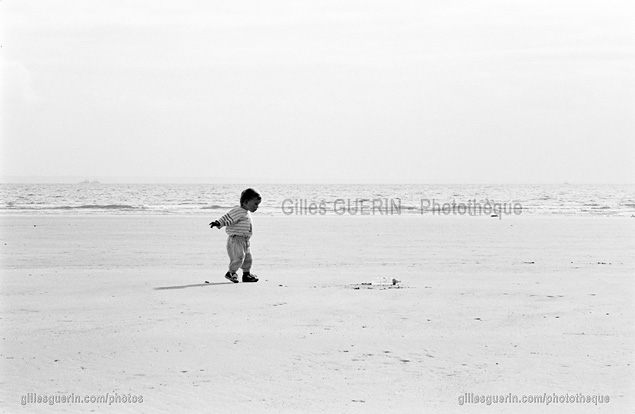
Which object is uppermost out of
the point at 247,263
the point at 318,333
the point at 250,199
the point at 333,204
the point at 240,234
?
the point at 250,199

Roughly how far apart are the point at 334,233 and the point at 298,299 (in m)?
11.0

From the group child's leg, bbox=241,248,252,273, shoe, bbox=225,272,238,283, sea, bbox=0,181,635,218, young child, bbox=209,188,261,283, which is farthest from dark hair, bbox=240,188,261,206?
sea, bbox=0,181,635,218

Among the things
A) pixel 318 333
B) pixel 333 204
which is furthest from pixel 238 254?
pixel 333 204

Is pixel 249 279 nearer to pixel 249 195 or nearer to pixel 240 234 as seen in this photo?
pixel 240 234

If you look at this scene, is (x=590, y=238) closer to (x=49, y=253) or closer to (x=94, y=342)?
(x=49, y=253)

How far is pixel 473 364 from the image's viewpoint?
5.37m

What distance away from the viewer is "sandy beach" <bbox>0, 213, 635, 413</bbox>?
15.6 ft

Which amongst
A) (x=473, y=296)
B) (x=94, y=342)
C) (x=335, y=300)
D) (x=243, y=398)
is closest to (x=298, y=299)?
(x=335, y=300)

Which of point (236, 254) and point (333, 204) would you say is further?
point (333, 204)

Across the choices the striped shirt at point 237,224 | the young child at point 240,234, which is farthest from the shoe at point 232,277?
the striped shirt at point 237,224

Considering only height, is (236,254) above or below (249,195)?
below

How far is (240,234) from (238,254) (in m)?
0.35

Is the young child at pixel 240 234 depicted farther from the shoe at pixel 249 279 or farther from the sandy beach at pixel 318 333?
the sandy beach at pixel 318 333

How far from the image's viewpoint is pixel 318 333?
630 cm
